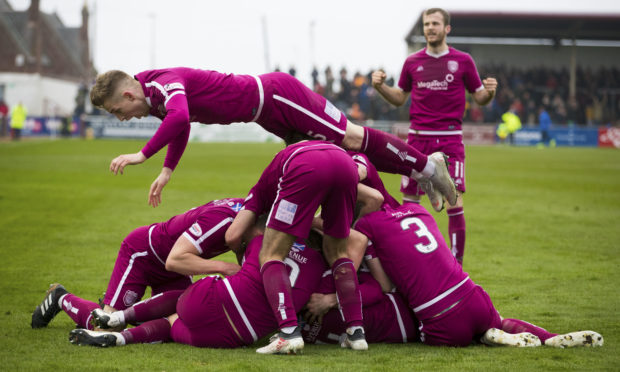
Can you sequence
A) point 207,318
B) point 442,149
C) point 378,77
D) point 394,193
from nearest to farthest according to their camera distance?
point 207,318, point 378,77, point 442,149, point 394,193

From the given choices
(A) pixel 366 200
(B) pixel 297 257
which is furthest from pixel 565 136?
(B) pixel 297 257

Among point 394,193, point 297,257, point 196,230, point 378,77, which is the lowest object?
point 394,193

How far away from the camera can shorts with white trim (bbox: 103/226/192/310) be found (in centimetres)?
573

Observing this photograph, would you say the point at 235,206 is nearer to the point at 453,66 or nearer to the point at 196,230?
the point at 196,230

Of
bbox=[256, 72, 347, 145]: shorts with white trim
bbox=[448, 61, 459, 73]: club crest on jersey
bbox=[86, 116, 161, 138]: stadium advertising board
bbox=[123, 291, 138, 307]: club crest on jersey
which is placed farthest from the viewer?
bbox=[86, 116, 161, 138]: stadium advertising board

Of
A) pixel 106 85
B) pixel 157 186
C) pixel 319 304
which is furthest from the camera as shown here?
pixel 106 85

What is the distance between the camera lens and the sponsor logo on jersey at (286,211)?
16.4 feet

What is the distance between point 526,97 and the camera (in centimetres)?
4588

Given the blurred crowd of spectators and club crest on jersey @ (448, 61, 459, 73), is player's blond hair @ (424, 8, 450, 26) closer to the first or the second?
club crest on jersey @ (448, 61, 459, 73)

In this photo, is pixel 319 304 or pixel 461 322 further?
pixel 319 304

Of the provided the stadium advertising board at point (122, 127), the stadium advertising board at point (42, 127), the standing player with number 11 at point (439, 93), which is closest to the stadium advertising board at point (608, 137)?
the stadium advertising board at point (122, 127)

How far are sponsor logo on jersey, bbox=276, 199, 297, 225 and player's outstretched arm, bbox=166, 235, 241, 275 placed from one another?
24.3 inches

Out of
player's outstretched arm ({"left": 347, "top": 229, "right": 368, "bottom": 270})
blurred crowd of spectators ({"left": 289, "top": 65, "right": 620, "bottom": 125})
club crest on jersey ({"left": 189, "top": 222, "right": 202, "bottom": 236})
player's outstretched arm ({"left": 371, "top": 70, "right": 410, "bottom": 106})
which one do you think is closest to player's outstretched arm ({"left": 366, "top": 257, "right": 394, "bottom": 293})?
player's outstretched arm ({"left": 347, "top": 229, "right": 368, "bottom": 270})

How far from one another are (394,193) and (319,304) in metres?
10.3
